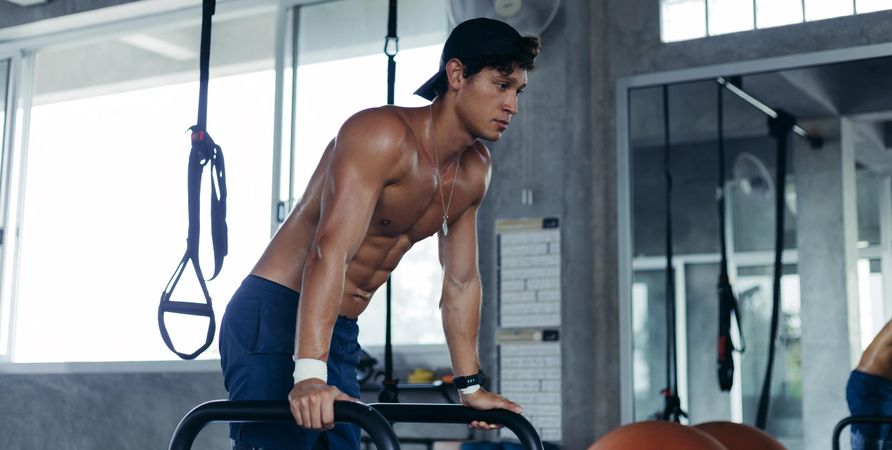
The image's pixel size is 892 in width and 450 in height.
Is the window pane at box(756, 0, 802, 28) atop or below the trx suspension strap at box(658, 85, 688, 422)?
atop

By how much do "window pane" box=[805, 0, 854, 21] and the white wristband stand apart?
11.5ft

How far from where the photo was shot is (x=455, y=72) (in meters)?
2.55

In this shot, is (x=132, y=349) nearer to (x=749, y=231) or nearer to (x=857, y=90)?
(x=749, y=231)

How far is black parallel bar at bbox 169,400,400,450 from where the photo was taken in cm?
205

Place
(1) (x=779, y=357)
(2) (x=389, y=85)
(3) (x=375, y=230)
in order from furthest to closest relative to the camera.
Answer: (1) (x=779, y=357) → (2) (x=389, y=85) → (3) (x=375, y=230)

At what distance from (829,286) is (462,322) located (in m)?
2.50

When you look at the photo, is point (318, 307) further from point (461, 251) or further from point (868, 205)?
point (868, 205)

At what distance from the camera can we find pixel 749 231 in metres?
5.04

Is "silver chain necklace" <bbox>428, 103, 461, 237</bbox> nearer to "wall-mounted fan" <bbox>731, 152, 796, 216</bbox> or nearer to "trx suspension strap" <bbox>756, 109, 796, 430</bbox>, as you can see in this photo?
"trx suspension strap" <bbox>756, 109, 796, 430</bbox>

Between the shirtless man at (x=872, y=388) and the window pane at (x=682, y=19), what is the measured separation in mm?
1645

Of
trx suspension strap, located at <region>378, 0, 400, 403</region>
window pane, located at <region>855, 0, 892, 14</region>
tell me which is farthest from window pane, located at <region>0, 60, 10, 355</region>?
window pane, located at <region>855, 0, 892, 14</region>

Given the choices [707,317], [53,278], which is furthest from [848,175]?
[53,278]

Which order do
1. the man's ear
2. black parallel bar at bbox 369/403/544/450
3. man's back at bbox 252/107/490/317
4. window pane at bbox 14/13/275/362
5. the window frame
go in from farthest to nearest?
window pane at bbox 14/13/275/362
the window frame
the man's ear
man's back at bbox 252/107/490/317
black parallel bar at bbox 369/403/544/450

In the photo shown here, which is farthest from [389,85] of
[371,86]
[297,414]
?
[371,86]
